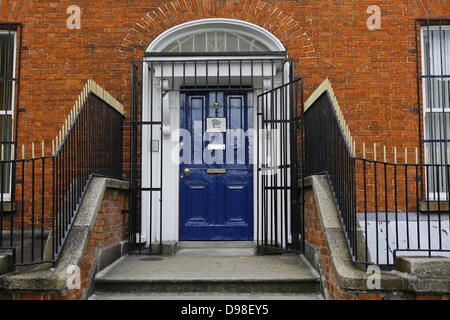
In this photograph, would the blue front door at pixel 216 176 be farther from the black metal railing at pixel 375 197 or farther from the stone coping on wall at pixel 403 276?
the stone coping on wall at pixel 403 276

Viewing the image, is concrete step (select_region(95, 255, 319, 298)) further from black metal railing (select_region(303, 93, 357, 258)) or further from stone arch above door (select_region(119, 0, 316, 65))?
stone arch above door (select_region(119, 0, 316, 65))

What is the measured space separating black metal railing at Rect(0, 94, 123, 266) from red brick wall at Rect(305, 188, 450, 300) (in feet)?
8.28

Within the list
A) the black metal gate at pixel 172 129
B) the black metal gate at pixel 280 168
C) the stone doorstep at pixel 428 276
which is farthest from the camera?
the black metal gate at pixel 172 129

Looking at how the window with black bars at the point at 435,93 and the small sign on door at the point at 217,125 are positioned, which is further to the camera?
the small sign on door at the point at 217,125

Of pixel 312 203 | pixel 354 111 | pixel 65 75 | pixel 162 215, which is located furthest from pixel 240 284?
pixel 65 75

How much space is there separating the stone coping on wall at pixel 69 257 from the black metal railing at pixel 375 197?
2533 mm

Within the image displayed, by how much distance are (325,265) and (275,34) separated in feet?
A: 11.9

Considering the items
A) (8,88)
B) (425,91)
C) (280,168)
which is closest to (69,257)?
(280,168)

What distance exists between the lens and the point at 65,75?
6.45 meters

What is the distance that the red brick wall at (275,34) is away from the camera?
632cm

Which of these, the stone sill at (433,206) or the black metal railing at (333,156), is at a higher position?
the black metal railing at (333,156)

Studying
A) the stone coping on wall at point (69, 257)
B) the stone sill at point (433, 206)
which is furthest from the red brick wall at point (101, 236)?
the stone sill at point (433, 206)

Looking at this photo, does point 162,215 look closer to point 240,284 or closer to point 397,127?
point 240,284

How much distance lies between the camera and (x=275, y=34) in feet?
21.1
